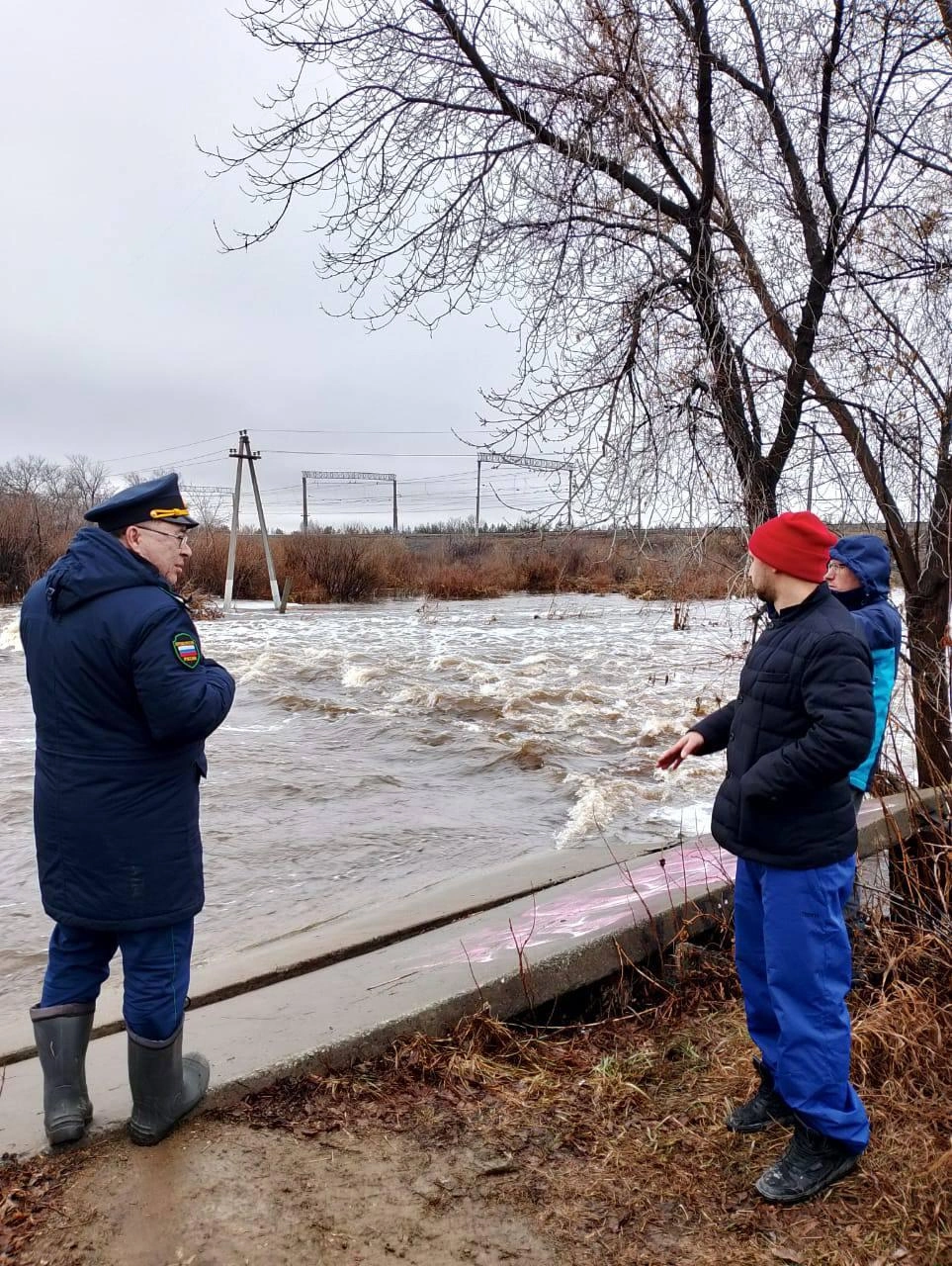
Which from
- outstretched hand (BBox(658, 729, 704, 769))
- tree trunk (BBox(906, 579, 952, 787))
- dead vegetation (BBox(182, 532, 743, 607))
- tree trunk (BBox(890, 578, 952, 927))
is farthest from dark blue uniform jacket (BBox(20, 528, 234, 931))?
dead vegetation (BBox(182, 532, 743, 607))

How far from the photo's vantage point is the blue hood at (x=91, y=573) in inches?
101

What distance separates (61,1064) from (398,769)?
22.5 ft

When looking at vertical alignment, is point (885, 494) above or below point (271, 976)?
above

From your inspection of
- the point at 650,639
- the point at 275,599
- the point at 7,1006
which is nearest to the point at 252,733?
the point at 7,1006

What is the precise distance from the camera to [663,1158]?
2.66 m

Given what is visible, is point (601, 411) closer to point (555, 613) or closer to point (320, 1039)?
point (320, 1039)

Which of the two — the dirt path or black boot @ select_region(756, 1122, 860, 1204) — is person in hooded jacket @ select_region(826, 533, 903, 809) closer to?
black boot @ select_region(756, 1122, 860, 1204)

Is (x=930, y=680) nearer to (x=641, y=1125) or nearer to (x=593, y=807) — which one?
(x=641, y=1125)

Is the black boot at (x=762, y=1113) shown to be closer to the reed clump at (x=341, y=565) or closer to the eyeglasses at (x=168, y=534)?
the eyeglasses at (x=168, y=534)

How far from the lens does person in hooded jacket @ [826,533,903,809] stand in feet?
12.0

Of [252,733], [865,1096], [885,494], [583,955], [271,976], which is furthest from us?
[252,733]

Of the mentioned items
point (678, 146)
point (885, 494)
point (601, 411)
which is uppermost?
point (678, 146)

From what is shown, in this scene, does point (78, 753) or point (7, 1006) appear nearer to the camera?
point (78, 753)

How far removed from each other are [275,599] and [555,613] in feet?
25.1
